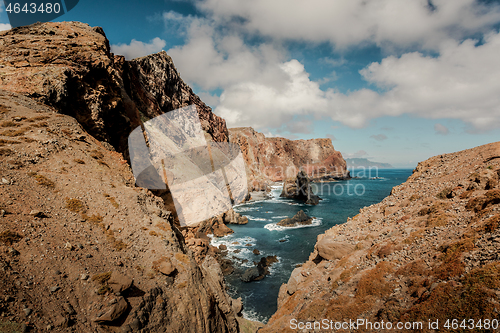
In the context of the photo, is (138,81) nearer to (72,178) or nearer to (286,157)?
(72,178)

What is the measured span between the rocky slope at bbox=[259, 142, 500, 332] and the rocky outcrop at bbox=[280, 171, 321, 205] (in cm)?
6545

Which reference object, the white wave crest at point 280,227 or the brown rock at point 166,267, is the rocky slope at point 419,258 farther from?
the white wave crest at point 280,227

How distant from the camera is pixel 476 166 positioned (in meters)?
15.0

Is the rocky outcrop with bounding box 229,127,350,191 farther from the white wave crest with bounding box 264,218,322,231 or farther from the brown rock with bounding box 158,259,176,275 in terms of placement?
the brown rock with bounding box 158,259,176,275

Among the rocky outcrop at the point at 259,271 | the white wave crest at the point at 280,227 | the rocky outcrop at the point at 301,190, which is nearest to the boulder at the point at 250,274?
the rocky outcrop at the point at 259,271

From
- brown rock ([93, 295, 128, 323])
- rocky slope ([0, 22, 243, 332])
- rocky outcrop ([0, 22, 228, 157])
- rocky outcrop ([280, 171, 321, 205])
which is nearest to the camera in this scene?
rocky slope ([0, 22, 243, 332])

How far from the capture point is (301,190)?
88312 mm

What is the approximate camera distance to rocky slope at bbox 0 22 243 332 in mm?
6508

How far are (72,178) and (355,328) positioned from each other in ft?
51.0

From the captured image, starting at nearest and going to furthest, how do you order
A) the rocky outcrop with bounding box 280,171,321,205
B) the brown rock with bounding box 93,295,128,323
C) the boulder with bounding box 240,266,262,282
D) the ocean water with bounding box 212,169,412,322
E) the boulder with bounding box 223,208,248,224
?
the brown rock with bounding box 93,295,128,323 < the ocean water with bounding box 212,169,412,322 < the boulder with bounding box 240,266,262,282 < the boulder with bounding box 223,208,248,224 < the rocky outcrop with bounding box 280,171,321,205

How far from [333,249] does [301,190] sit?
242 feet

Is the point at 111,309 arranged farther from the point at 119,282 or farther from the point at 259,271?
the point at 259,271

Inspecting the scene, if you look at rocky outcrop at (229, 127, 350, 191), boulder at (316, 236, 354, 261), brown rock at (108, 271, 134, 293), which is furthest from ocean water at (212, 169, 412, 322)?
rocky outcrop at (229, 127, 350, 191)

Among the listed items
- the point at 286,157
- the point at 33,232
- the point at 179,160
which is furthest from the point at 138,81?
the point at 286,157
